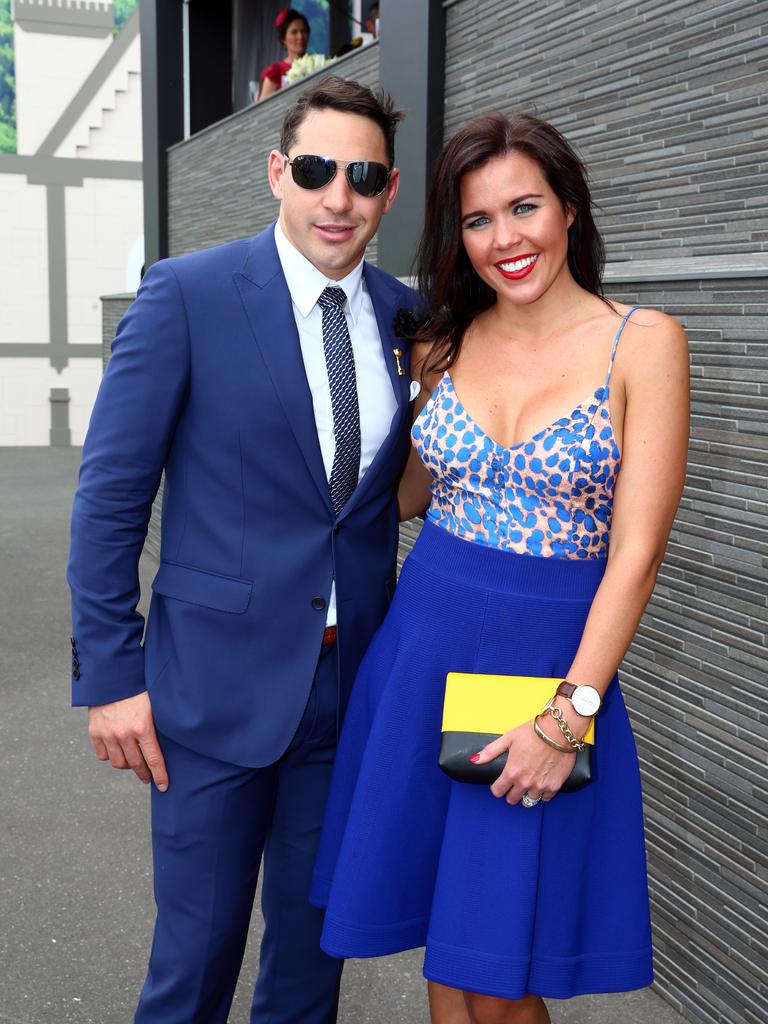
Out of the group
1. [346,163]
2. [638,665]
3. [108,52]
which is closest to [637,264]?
[638,665]

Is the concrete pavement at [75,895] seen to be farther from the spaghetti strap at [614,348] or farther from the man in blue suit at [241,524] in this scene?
the spaghetti strap at [614,348]

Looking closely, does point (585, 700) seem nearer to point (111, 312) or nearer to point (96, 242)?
point (111, 312)

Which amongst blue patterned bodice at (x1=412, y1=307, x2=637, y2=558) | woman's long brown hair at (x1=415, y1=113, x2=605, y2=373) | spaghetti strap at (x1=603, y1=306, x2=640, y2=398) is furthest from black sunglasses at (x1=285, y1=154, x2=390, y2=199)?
spaghetti strap at (x1=603, y1=306, x2=640, y2=398)

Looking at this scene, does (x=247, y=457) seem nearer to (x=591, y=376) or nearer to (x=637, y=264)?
(x=591, y=376)

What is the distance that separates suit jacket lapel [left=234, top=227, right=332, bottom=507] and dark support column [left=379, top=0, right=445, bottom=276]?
9.86 feet

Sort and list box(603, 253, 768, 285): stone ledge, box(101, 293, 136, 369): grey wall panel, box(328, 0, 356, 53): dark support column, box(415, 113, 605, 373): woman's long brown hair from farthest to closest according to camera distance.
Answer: box(101, 293, 136, 369): grey wall panel → box(328, 0, 356, 53): dark support column → box(603, 253, 768, 285): stone ledge → box(415, 113, 605, 373): woman's long brown hair

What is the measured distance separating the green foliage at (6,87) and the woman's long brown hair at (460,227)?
2947 cm

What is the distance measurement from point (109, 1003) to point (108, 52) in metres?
21.1

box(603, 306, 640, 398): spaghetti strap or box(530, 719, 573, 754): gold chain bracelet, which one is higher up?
box(603, 306, 640, 398): spaghetti strap

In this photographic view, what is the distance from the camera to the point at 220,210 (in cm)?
901

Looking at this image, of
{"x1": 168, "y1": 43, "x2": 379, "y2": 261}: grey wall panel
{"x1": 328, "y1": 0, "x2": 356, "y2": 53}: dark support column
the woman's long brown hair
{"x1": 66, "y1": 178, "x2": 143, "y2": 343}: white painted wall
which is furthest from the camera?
{"x1": 66, "y1": 178, "x2": 143, "y2": 343}: white painted wall

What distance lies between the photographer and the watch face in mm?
1968

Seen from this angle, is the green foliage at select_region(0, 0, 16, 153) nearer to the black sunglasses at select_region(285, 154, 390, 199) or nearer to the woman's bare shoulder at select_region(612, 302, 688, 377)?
the black sunglasses at select_region(285, 154, 390, 199)

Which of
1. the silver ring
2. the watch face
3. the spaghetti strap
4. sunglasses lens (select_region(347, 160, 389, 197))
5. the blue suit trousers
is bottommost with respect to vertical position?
the blue suit trousers
